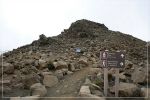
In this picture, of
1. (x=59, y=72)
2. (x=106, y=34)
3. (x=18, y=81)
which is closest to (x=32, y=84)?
(x=18, y=81)

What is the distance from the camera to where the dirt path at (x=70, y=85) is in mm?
11016

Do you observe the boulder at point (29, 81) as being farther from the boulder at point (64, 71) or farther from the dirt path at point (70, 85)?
the boulder at point (64, 71)

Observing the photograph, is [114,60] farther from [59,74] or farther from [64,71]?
[64,71]

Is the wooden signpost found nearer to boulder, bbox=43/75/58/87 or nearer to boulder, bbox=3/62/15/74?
boulder, bbox=43/75/58/87

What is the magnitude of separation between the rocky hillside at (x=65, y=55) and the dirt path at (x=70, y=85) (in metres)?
0.31

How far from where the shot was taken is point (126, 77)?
12719mm

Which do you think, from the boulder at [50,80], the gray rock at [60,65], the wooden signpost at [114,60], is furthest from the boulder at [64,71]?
the wooden signpost at [114,60]

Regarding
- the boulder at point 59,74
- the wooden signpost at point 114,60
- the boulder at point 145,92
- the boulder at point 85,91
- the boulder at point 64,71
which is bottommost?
the boulder at point 145,92

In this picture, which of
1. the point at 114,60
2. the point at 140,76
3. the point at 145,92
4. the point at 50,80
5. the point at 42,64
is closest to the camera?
the point at 145,92

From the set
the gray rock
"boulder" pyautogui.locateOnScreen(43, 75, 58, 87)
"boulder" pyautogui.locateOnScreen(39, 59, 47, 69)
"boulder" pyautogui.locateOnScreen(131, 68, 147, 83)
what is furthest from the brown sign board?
"boulder" pyautogui.locateOnScreen(39, 59, 47, 69)

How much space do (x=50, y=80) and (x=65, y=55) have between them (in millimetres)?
5676

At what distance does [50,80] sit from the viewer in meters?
12.5

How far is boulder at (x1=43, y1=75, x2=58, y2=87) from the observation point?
40.2ft

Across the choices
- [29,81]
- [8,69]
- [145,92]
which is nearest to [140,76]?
[145,92]
